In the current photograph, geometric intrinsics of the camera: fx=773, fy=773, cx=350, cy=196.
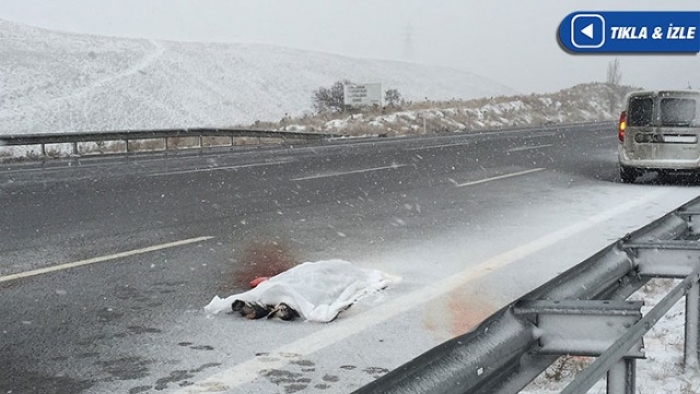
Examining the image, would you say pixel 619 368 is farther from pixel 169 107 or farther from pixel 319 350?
pixel 169 107

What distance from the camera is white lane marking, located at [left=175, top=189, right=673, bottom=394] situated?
13.3 feet

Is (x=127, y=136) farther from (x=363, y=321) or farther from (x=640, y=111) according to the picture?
(x=363, y=321)

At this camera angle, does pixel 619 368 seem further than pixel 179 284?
No

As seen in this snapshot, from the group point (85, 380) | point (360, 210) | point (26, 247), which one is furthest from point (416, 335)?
point (360, 210)

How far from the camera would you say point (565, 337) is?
284cm

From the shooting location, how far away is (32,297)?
588 cm

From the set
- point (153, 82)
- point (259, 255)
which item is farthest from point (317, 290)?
point (153, 82)

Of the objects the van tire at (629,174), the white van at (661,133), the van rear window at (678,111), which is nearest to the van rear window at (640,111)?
the white van at (661,133)

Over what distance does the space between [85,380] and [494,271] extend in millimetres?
3834

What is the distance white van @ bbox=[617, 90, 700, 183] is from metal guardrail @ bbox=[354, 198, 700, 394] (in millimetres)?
10757

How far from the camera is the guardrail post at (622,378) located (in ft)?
9.43

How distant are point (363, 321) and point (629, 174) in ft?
35.2

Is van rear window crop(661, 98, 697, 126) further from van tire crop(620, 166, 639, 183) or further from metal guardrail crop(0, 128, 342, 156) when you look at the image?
metal guardrail crop(0, 128, 342, 156)

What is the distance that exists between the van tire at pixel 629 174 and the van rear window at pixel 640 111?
0.85m
